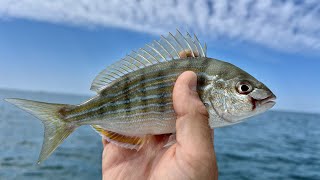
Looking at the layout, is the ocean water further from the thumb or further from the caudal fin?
the thumb

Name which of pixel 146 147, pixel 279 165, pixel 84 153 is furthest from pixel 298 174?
pixel 146 147

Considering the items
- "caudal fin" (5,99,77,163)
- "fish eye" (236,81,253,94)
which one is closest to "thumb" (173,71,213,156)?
"fish eye" (236,81,253,94)

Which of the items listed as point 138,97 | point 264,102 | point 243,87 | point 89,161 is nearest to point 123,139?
point 138,97

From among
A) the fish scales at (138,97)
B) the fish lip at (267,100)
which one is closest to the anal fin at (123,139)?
the fish scales at (138,97)

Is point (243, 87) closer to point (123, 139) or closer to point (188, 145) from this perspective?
point (188, 145)

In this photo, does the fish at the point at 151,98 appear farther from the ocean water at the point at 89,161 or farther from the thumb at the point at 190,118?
the ocean water at the point at 89,161

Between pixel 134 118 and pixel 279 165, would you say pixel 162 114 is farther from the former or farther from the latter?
pixel 279 165

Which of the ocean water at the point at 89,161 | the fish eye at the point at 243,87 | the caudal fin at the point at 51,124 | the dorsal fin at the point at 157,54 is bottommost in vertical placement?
the ocean water at the point at 89,161

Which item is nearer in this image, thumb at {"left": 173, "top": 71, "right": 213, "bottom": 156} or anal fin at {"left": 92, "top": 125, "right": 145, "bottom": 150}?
thumb at {"left": 173, "top": 71, "right": 213, "bottom": 156}
